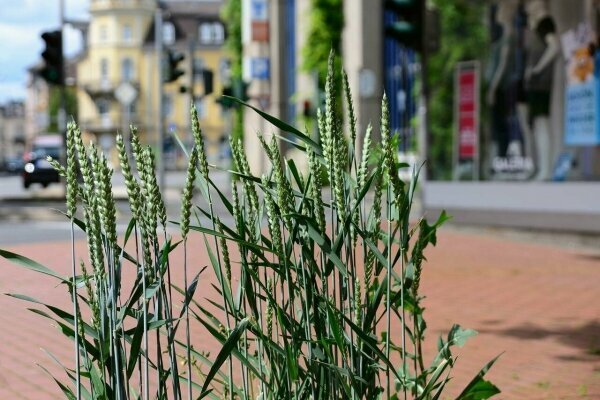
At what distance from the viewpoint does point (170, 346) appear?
2.44 meters

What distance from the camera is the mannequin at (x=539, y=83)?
15234mm

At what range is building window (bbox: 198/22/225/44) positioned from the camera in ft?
325

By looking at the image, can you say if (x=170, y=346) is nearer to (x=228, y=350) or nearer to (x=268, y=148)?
(x=228, y=350)

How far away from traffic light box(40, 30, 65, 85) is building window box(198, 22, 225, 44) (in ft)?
248

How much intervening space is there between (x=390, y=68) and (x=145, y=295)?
1063 inches

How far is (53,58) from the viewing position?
952 inches

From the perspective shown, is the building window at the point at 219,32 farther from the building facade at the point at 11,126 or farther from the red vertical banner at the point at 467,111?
the red vertical banner at the point at 467,111

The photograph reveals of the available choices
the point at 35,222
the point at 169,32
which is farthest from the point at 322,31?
the point at 169,32

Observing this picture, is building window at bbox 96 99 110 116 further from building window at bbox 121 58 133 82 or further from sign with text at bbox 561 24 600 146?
sign with text at bbox 561 24 600 146

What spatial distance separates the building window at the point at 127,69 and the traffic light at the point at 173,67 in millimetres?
70365

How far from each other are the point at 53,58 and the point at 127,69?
72474 mm

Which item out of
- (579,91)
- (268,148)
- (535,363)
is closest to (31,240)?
(579,91)

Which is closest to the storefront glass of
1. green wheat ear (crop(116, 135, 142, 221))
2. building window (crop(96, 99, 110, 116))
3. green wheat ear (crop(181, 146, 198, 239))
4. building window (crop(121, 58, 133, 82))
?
green wheat ear (crop(181, 146, 198, 239))

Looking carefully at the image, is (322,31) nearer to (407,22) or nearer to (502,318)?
(407,22)
